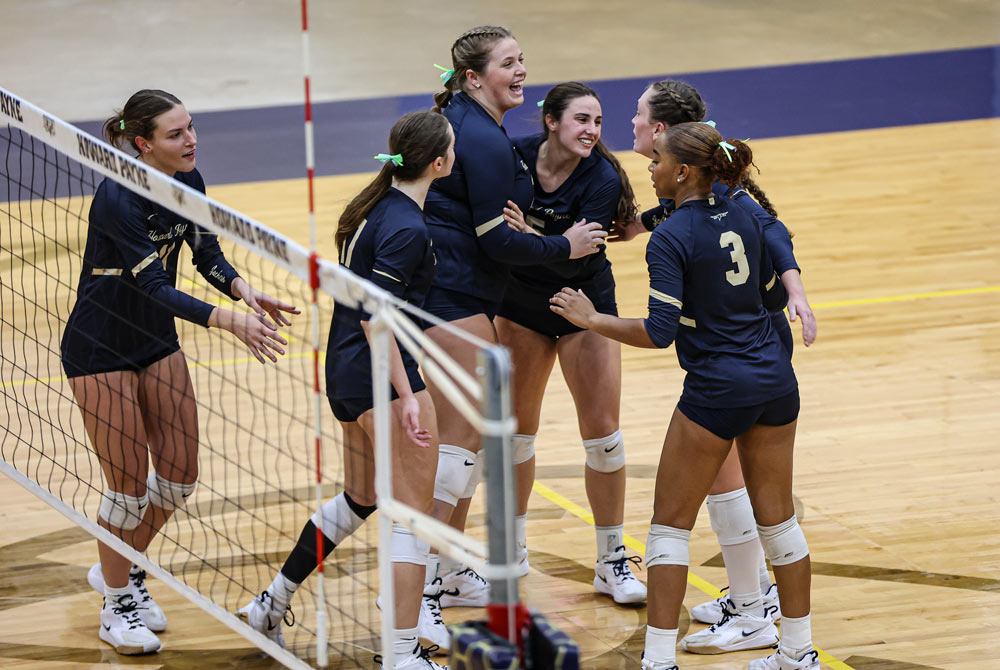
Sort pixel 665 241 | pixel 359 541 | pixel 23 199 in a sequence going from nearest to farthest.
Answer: pixel 665 241 → pixel 359 541 → pixel 23 199

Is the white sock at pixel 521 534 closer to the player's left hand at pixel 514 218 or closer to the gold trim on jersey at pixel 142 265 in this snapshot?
the player's left hand at pixel 514 218

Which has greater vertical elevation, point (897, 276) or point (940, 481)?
point (897, 276)

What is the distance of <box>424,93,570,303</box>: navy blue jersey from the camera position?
4164 millimetres

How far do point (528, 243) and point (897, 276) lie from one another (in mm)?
5270

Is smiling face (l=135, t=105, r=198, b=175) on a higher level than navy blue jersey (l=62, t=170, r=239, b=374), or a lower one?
higher

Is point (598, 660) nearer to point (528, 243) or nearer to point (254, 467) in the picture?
point (528, 243)

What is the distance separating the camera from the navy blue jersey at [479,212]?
4.16m

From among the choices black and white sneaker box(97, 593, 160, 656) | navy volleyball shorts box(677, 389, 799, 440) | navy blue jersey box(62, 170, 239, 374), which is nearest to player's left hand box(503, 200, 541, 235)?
navy volleyball shorts box(677, 389, 799, 440)

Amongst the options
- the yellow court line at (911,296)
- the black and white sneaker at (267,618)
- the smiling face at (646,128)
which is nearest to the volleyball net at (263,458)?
the black and white sneaker at (267,618)

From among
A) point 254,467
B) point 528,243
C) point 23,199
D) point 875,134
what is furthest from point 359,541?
point 875,134

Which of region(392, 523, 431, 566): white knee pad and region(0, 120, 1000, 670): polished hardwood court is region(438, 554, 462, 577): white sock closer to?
region(0, 120, 1000, 670): polished hardwood court

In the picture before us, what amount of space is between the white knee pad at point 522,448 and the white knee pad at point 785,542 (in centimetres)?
115

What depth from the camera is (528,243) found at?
421 cm

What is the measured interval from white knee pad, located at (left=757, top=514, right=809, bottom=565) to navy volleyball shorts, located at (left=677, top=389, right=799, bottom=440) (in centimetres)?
34
